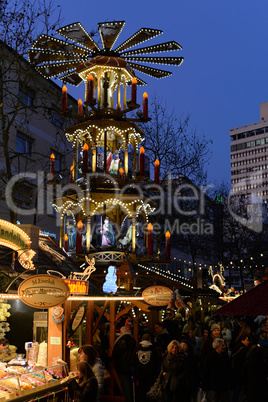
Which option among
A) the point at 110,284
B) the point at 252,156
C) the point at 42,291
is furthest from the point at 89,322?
the point at 252,156

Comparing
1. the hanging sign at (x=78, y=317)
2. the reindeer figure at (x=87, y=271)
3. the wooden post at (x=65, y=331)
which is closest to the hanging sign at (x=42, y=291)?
the wooden post at (x=65, y=331)

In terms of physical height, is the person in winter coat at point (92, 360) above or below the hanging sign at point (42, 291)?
below

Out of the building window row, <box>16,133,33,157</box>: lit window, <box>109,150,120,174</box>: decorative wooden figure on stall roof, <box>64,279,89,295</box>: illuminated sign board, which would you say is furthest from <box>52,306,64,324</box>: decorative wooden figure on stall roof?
the building window row

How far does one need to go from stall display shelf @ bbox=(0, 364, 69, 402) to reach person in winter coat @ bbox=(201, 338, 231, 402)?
9.09 feet

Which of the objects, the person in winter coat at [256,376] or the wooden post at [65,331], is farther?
the wooden post at [65,331]

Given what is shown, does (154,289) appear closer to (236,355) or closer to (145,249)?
(236,355)

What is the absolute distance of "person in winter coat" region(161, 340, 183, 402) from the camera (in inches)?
362

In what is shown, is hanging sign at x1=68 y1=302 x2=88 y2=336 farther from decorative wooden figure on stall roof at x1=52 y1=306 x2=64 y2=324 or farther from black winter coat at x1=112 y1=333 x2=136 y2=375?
black winter coat at x1=112 y1=333 x2=136 y2=375

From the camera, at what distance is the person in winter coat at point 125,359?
11.0 meters

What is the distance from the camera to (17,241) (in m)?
9.13

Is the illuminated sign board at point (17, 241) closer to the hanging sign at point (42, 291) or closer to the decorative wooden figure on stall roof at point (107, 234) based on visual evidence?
the hanging sign at point (42, 291)

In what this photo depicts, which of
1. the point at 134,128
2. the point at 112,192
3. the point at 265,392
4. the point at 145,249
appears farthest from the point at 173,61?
the point at 265,392

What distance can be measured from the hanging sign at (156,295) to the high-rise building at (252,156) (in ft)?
497

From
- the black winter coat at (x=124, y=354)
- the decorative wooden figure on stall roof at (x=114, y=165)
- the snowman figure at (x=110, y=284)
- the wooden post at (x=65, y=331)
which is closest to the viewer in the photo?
the wooden post at (x=65, y=331)
